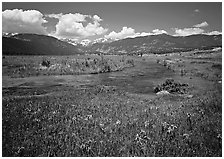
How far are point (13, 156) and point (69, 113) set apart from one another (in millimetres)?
5006

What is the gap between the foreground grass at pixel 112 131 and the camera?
802 centimetres

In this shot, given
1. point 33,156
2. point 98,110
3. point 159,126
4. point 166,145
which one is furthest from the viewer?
point 98,110

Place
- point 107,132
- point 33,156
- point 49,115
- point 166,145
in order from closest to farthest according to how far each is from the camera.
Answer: point 33,156, point 166,145, point 107,132, point 49,115

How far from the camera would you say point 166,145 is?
8.33 metres

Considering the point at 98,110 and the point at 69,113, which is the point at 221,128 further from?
the point at 69,113

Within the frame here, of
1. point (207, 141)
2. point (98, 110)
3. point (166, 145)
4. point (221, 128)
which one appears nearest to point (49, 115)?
point (98, 110)

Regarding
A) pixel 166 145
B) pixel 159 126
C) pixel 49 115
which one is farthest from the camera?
pixel 49 115

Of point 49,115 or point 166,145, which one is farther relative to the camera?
point 49,115

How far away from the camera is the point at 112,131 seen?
9.72 metres

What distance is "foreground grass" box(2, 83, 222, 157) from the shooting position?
8.02 metres

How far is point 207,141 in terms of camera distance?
28.1ft

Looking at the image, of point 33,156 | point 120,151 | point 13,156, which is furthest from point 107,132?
point 13,156

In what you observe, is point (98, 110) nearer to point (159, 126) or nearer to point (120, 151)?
point (159, 126)

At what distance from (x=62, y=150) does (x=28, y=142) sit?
5.61ft
